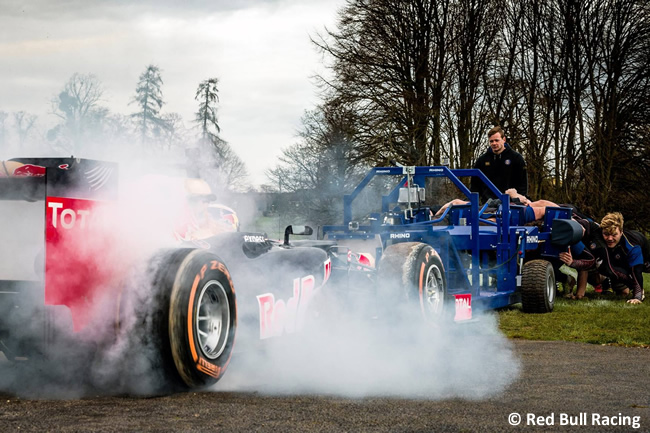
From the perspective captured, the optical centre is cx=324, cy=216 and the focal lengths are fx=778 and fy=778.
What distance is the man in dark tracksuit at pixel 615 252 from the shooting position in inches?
436

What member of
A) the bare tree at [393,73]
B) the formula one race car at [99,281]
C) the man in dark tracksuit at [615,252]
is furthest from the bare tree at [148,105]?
the bare tree at [393,73]

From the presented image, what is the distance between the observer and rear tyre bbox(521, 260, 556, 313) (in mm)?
9633

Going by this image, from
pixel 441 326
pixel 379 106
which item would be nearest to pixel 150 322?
pixel 441 326

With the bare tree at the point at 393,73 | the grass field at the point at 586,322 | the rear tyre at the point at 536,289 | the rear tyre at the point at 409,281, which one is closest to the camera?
the rear tyre at the point at 409,281

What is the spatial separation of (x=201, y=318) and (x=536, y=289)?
604 centimetres

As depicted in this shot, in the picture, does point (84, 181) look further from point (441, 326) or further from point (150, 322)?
point (441, 326)

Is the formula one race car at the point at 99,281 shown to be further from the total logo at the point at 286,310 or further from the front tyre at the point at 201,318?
the total logo at the point at 286,310

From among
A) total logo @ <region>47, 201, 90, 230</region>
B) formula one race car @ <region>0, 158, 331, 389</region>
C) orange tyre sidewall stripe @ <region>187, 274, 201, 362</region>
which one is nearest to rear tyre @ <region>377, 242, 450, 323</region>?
formula one race car @ <region>0, 158, 331, 389</region>

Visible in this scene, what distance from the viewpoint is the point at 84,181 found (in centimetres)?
430

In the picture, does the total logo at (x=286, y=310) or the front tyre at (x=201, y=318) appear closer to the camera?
the front tyre at (x=201, y=318)

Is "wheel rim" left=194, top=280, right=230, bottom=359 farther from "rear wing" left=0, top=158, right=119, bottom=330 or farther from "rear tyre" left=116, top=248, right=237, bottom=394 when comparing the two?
"rear wing" left=0, top=158, right=119, bottom=330

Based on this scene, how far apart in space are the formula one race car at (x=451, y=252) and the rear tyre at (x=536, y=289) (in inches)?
0.5

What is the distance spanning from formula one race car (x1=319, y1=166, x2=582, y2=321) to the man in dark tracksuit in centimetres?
56

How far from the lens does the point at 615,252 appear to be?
1134cm
